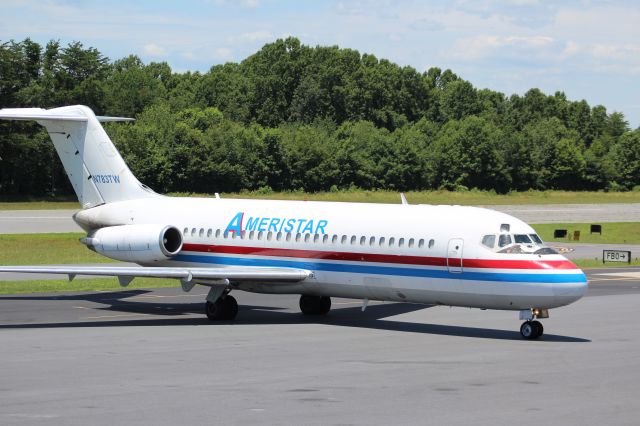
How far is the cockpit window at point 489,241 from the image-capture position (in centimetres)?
2491

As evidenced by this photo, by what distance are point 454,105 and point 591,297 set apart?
13595 cm

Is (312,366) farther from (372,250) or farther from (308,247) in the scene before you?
(308,247)

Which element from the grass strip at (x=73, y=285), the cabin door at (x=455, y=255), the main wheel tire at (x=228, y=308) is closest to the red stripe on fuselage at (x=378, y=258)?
the cabin door at (x=455, y=255)

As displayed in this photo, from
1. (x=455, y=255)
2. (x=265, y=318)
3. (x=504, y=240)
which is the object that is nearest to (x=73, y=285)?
(x=265, y=318)

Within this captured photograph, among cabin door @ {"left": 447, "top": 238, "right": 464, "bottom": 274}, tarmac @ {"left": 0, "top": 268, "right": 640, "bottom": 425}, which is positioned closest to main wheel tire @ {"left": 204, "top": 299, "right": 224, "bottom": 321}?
tarmac @ {"left": 0, "top": 268, "right": 640, "bottom": 425}

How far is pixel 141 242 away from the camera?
29.8 meters

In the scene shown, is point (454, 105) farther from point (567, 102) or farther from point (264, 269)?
point (264, 269)

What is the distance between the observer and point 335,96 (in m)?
153

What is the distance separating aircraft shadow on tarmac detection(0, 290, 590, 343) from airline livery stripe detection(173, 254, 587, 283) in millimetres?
1532

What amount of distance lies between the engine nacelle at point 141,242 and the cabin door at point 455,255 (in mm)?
8655

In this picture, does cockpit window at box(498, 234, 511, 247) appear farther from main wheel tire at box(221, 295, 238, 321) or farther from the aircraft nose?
main wheel tire at box(221, 295, 238, 321)

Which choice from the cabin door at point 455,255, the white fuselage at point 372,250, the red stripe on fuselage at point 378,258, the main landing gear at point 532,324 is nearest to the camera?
the red stripe on fuselage at point 378,258

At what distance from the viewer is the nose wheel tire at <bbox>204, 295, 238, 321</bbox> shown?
28500 mm

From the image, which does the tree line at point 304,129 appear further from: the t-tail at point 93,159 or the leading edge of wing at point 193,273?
the leading edge of wing at point 193,273
